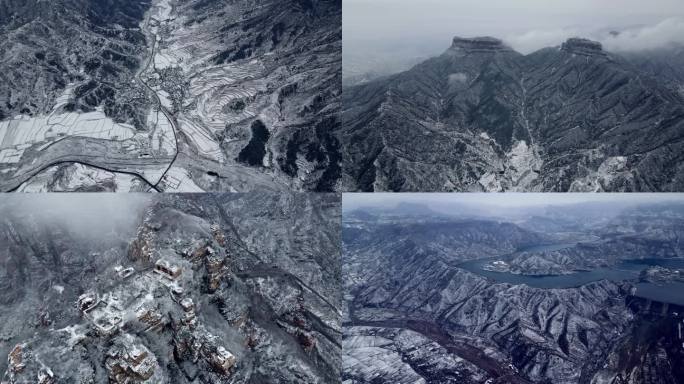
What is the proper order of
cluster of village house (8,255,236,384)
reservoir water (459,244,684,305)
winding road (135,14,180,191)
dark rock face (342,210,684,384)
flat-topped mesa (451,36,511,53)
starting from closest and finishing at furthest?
cluster of village house (8,255,236,384), dark rock face (342,210,684,384), winding road (135,14,180,191), reservoir water (459,244,684,305), flat-topped mesa (451,36,511,53)

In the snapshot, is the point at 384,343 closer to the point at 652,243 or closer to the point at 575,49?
the point at 652,243

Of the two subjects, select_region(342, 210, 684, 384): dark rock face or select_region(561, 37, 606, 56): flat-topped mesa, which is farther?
select_region(561, 37, 606, 56): flat-topped mesa

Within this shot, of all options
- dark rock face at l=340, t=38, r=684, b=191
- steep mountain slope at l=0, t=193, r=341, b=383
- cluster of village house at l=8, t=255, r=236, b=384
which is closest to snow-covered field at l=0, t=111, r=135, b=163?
steep mountain slope at l=0, t=193, r=341, b=383

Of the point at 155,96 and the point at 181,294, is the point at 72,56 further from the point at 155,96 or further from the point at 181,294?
the point at 181,294

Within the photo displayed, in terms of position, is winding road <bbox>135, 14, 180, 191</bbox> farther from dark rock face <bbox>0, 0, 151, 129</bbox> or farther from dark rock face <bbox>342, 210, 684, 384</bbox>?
dark rock face <bbox>342, 210, 684, 384</bbox>

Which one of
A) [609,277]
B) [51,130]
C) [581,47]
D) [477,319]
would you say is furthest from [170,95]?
[609,277]

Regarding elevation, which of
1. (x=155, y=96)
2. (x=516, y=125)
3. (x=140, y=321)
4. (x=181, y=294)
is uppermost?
(x=155, y=96)

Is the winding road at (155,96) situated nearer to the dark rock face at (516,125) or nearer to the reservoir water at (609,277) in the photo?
the dark rock face at (516,125)
